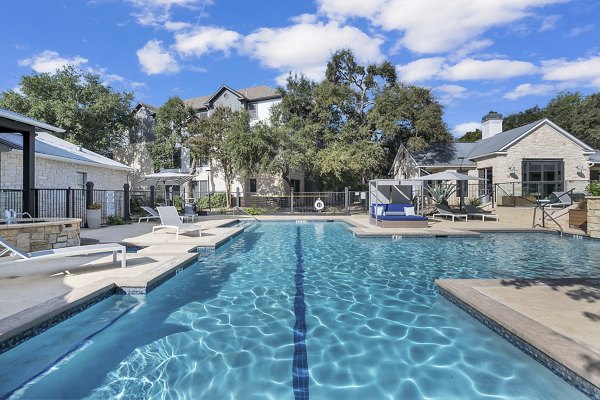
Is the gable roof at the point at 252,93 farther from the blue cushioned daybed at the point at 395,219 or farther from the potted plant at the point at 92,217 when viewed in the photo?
the potted plant at the point at 92,217

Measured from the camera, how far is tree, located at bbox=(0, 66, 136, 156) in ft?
85.9

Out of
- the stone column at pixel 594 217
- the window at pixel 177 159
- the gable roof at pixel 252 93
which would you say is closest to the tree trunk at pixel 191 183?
the window at pixel 177 159

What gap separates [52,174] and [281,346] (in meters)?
13.8

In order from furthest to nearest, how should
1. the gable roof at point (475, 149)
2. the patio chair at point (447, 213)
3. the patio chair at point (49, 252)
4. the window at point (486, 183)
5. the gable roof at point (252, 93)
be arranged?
1. the gable roof at point (252, 93)
2. the window at point (486, 183)
3. the gable roof at point (475, 149)
4. the patio chair at point (447, 213)
5. the patio chair at point (49, 252)

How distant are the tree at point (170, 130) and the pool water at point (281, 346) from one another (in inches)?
914

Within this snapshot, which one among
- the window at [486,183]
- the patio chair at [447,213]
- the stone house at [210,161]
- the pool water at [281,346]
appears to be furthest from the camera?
the stone house at [210,161]

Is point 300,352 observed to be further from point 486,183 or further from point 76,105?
point 76,105

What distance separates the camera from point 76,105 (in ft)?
87.7

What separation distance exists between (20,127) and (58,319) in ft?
20.0

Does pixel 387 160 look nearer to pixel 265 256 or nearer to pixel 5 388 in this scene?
pixel 265 256

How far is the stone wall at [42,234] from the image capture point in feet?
21.2

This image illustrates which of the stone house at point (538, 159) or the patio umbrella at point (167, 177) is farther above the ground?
the stone house at point (538, 159)

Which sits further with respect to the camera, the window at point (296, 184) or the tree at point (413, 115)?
the window at point (296, 184)

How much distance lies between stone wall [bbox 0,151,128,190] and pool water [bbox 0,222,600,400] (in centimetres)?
975
